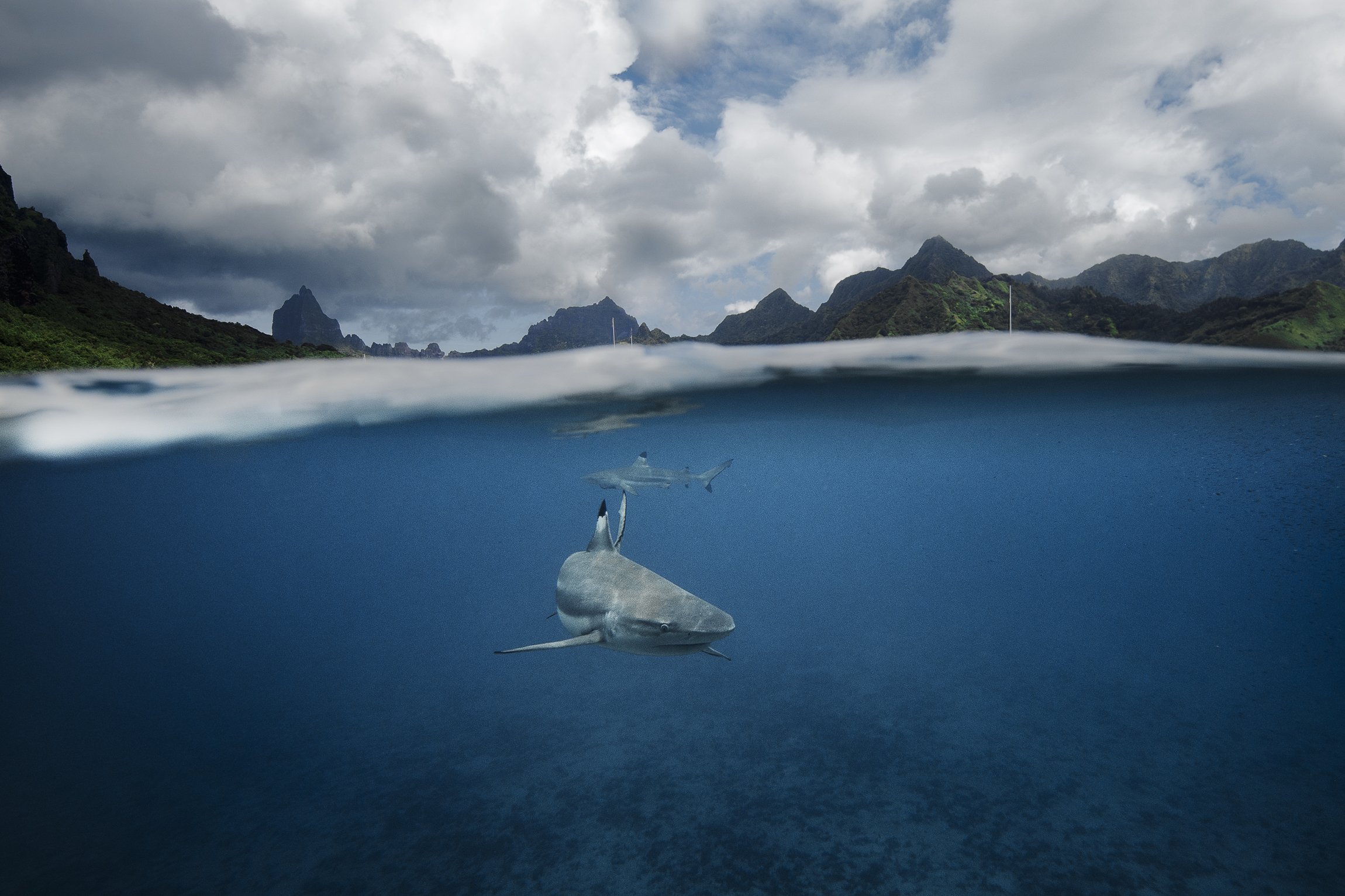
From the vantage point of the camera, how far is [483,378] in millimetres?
17859

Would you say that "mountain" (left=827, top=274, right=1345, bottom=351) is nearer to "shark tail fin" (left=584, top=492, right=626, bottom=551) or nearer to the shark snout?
"shark tail fin" (left=584, top=492, right=626, bottom=551)

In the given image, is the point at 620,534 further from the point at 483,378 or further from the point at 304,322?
the point at 304,322

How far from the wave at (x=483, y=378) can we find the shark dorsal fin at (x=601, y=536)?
1234 centimetres

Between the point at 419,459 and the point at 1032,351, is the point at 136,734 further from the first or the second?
the point at 1032,351

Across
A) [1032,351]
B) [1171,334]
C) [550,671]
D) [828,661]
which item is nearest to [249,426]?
[550,671]

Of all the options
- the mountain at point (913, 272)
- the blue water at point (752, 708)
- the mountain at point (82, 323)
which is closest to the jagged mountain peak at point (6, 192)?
the mountain at point (82, 323)

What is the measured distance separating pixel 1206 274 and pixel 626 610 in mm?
86254

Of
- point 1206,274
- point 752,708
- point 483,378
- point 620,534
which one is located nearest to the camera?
point 620,534

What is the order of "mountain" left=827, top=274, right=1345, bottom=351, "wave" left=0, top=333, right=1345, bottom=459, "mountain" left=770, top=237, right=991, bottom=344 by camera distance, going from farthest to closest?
"mountain" left=770, top=237, right=991, bottom=344
"mountain" left=827, top=274, right=1345, bottom=351
"wave" left=0, top=333, right=1345, bottom=459

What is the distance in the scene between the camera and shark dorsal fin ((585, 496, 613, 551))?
17.5 feet

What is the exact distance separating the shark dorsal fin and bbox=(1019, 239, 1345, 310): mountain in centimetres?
6307

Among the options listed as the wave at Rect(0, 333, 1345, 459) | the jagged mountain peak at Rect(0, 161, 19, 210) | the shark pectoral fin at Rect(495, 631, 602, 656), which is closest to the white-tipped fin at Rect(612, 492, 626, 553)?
the shark pectoral fin at Rect(495, 631, 602, 656)

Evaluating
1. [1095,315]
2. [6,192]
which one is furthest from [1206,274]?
[6,192]

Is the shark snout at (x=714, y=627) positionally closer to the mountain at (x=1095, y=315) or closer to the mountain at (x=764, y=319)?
the mountain at (x=1095, y=315)
